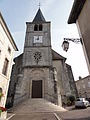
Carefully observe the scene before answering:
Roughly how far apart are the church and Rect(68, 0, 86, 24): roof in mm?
13132

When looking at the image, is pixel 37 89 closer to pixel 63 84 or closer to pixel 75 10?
pixel 63 84

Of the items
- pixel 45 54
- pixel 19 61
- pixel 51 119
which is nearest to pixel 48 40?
pixel 45 54

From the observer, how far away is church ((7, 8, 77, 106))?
56.9 ft

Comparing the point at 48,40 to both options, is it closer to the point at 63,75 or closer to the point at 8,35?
the point at 63,75

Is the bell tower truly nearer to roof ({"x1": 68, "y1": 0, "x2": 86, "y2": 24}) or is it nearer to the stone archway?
the stone archway

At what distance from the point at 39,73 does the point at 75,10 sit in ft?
48.2

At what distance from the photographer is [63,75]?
70.6 ft

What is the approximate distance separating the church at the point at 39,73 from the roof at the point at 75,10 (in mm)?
13132

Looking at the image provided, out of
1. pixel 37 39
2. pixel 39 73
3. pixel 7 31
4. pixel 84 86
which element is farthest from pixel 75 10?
pixel 84 86

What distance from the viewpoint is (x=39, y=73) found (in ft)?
62.4

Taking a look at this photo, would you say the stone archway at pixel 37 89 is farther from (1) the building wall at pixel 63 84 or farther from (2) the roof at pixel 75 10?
(2) the roof at pixel 75 10

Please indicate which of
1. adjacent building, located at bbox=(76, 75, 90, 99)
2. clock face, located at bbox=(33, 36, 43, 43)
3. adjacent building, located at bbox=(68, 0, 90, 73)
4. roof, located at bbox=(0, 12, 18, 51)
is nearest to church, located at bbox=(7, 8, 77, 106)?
clock face, located at bbox=(33, 36, 43, 43)

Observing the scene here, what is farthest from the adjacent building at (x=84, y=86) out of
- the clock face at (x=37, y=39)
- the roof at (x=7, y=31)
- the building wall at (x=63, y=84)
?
the roof at (x=7, y=31)

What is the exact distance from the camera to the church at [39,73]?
17.3 meters
